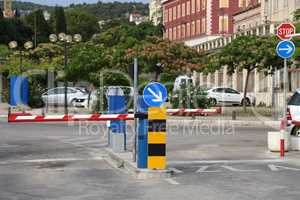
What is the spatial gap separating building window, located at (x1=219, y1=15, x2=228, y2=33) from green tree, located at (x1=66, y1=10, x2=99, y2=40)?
59442 mm

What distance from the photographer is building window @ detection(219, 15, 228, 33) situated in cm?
8981

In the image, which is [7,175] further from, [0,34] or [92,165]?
[0,34]

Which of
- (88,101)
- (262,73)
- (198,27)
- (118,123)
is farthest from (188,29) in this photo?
(118,123)

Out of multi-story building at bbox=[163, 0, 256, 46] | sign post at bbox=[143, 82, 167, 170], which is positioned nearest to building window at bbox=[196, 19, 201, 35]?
multi-story building at bbox=[163, 0, 256, 46]

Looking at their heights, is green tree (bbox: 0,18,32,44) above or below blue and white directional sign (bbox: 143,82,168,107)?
above

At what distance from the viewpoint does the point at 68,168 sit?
1469 centimetres

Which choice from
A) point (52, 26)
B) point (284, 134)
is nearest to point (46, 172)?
point (284, 134)

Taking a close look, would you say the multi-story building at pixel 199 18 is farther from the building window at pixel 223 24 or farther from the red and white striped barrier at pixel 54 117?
the red and white striped barrier at pixel 54 117

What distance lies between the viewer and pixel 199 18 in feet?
316

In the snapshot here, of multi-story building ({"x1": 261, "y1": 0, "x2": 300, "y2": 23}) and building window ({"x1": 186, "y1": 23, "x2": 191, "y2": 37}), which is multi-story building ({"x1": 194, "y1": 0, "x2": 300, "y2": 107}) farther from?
building window ({"x1": 186, "y1": 23, "x2": 191, "y2": 37})

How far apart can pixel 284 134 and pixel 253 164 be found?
7.93 feet

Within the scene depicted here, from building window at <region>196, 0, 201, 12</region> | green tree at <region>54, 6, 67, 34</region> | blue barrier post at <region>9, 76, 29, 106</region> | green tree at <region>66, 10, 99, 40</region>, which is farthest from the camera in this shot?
green tree at <region>66, 10, 99, 40</region>

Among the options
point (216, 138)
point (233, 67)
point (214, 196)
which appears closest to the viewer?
point (214, 196)

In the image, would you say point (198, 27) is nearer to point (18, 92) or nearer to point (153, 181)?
point (18, 92)
